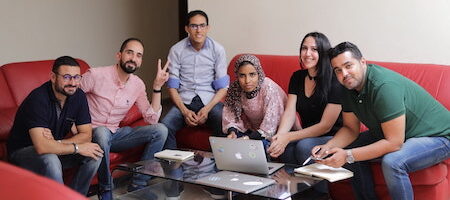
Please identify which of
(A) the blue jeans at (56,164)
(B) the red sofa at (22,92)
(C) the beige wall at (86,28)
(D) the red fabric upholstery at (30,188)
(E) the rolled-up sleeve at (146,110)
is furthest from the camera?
(C) the beige wall at (86,28)

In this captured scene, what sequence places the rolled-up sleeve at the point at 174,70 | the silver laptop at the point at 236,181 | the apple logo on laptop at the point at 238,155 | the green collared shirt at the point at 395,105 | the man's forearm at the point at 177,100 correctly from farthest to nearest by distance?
1. the rolled-up sleeve at the point at 174,70
2. the man's forearm at the point at 177,100
3. the apple logo on laptop at the point at 238,155
4. the green collared shirt at the point at 395,105
5. the silver laptop at the point at 236,181

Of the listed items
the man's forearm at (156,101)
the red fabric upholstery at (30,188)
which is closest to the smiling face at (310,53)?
the man's forearm at (156,101)

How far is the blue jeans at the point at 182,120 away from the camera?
3984 millimetres

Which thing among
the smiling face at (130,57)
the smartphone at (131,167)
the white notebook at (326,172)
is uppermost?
the smiling face at (130,57)

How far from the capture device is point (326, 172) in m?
2.81

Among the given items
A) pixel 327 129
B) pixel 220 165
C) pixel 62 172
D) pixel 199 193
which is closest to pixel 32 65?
pixel 62 172

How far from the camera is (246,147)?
2877 millimetres

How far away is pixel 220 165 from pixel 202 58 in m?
1.43

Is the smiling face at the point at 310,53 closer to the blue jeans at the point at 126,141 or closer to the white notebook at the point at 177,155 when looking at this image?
the white notebook at the point at 177,155

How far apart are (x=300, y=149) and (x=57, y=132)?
4.80 feet

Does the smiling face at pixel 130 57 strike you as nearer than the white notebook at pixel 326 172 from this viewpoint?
No

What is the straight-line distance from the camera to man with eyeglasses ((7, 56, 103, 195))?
10.3ft

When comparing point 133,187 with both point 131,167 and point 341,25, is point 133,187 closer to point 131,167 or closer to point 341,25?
point 131,167

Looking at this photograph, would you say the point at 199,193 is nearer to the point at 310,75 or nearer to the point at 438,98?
the point at 310,75
